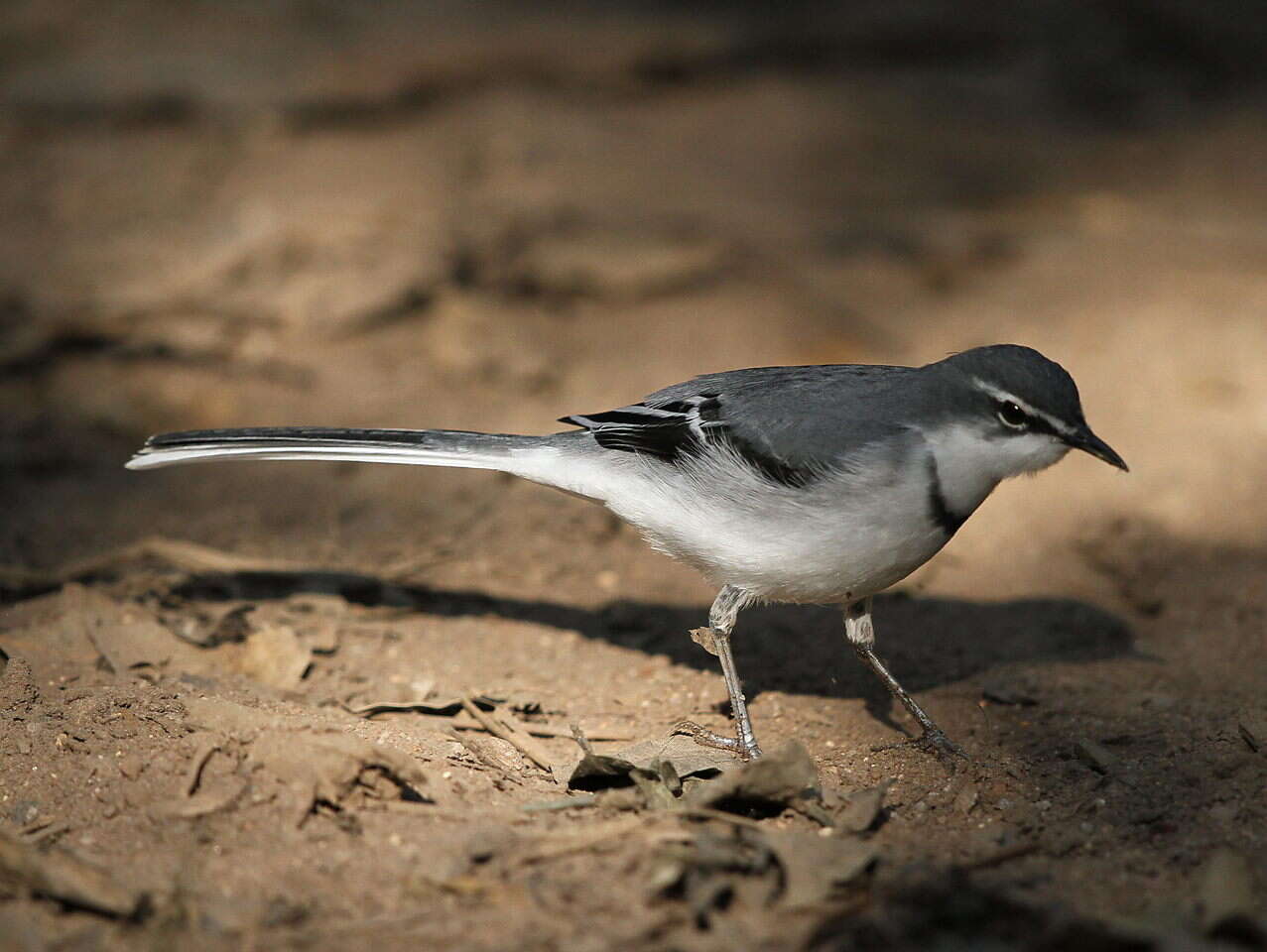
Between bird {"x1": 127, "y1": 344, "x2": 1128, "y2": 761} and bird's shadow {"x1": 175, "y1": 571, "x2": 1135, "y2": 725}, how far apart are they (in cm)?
49

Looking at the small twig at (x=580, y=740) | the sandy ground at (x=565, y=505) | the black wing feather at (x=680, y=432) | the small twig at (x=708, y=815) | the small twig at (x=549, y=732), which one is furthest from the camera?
the small twig at (x=549, y=732)

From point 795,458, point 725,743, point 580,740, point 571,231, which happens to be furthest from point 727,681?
point 571,231

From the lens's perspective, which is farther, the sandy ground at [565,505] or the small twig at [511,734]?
the small twig at [511,734]

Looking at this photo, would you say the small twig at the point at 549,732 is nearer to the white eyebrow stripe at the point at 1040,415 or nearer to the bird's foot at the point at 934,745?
the bird's foot at the point at 934,745

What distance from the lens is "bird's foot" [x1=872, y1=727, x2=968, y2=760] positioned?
3.96m

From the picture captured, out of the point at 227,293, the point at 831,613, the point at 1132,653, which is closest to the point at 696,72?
the point at 227,293

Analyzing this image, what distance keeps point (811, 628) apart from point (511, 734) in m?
1.77

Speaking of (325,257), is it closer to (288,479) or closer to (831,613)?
(288,479)

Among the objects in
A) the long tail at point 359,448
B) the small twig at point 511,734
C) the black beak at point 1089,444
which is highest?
the black beak at point 1089,444

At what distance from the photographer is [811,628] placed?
5.26 metres

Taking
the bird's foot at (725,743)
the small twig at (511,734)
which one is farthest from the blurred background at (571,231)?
the bird's foot at (725,743)

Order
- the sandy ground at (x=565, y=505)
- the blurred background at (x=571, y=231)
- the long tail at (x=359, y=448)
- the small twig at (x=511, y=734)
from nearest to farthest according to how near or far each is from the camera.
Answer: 1. the sandy ground at (x=565, y=505)
2. the small twig at (x=511, y=734)
3. the long tail at (x=359, y=448)
4. the blurred background at (x=571, y=231)

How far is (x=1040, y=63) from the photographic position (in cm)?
1041

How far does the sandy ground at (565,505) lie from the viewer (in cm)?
305
